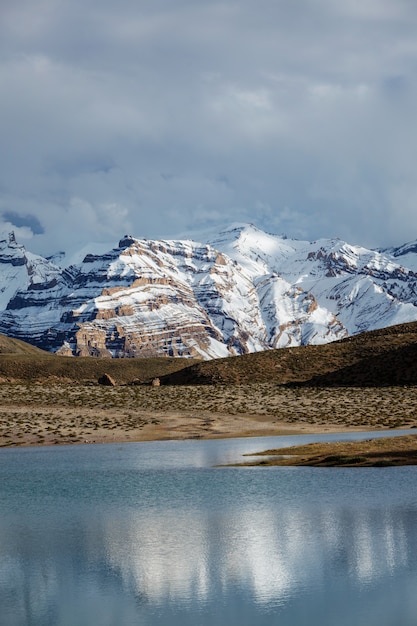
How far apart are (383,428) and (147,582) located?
5292 cm

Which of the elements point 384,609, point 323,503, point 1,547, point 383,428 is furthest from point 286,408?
point 384,609

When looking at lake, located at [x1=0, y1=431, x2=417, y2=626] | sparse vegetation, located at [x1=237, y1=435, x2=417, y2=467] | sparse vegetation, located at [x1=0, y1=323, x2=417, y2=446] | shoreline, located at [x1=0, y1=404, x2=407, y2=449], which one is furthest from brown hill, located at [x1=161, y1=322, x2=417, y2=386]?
lake, located at [x1=0, y1=431, x2=417, y2=626]

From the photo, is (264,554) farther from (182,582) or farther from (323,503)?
(323,503)

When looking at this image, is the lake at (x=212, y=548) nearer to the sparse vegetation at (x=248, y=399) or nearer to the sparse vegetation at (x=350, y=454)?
the sparse vegetation at (x=350, y=454)

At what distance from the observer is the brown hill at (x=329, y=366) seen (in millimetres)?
111562

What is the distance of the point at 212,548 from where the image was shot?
2548 cm

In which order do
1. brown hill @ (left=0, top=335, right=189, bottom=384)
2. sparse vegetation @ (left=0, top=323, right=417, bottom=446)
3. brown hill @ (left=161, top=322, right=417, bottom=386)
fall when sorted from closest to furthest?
sparse vegetation @ (left=0, top=323, right=417, bottom=446), brown hill @ (left=161, top=322, right=417, bottom=386), brown hill @ (left=0, top=335, right=189, bottom=384)

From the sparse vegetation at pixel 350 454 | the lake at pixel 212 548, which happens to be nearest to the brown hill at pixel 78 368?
the sparse vegetation at pixel 350 454

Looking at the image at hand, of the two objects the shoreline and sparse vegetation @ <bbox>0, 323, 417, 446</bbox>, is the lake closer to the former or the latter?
the shoreline

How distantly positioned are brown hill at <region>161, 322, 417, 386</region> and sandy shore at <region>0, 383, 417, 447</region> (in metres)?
7.72

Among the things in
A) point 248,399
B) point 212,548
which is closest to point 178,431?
point 248,399

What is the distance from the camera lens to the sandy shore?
7306 centimetres

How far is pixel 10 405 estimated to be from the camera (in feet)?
297

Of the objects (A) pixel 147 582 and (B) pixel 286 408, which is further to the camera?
(B) pixel 286 408
